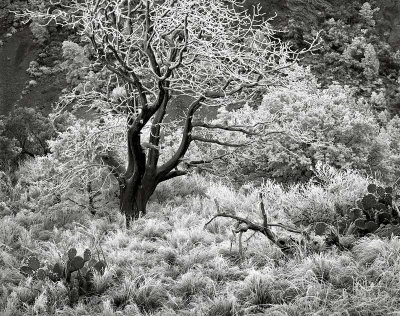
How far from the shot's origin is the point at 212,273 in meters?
4.27

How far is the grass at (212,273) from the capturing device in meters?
3.56

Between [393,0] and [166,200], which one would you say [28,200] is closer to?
[166,200]

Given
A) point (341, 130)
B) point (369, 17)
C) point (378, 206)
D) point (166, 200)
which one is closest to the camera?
point (378, 206)

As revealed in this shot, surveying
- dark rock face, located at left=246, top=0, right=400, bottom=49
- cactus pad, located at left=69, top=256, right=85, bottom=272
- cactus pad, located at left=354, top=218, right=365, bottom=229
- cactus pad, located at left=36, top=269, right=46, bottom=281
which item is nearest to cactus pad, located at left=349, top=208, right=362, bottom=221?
cactus pad, located at left=354, top=218, right=365, bottom=229

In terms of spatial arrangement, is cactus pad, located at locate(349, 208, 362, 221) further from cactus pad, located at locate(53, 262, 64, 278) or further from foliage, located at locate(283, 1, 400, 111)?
foliage, located at locate(283, 1, 400, 111)

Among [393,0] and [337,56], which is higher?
[393,0]

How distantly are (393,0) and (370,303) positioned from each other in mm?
52914

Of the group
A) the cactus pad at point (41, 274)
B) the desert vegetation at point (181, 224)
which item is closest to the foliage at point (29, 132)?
the desert vegetation at point (181, 224)

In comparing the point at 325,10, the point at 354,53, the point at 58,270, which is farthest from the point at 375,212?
the point at 325,10

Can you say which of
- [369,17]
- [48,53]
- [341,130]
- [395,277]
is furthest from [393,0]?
[395,277]

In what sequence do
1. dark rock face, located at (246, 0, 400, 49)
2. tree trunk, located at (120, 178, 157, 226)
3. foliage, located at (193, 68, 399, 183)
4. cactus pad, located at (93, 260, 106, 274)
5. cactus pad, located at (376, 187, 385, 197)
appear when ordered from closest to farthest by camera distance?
cactus pad, located at (93, 260, 106, 274) < cactus pad, located at (376, 187, 385, 197) < tree trunk, located at (120, 178, 157, 226) < foliage, located at (193, 68, 399, 183) < dark rock face, located at (246, 0, 400, 49)

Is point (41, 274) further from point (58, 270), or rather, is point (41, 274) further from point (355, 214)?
point (355, 214)

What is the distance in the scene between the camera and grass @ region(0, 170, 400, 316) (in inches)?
140

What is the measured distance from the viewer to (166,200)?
777 centimetres
